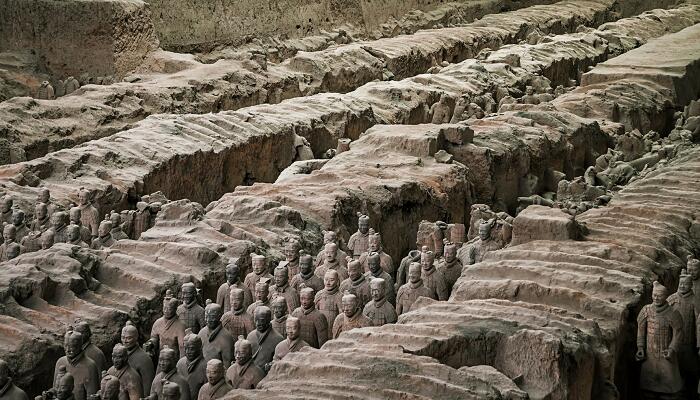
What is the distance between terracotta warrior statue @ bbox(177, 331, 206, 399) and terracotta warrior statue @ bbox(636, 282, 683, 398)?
274cm

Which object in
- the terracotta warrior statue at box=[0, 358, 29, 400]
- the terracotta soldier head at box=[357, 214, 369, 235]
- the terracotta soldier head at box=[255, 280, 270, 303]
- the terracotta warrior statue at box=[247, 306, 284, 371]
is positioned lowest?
the terracotta warrior statue at box=[0, 358, 29, 400]

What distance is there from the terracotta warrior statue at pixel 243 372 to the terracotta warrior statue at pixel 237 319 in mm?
1061

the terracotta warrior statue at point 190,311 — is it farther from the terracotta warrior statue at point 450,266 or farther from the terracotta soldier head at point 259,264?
the terracotta warrior statue at point 450,266

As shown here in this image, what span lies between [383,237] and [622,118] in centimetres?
565

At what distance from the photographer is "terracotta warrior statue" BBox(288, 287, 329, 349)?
7.72 m

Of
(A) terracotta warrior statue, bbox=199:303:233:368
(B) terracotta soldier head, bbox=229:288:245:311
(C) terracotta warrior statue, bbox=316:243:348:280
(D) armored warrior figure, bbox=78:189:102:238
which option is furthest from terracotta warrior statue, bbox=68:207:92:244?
(A) terracotta warrior statue, bbox=199:303:233:368

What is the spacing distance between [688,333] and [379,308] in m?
2.02

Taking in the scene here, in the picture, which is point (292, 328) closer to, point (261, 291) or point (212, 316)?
point (212, 316)

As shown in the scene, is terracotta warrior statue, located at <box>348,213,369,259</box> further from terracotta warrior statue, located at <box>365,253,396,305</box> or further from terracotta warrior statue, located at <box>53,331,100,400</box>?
terracotta warrior statue, located at <box>53,331,100,400</box>

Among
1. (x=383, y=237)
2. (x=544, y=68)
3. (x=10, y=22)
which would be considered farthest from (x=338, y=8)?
(x=383, y=237)

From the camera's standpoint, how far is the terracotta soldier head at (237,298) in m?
7.78

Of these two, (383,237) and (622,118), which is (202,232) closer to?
(383,237)

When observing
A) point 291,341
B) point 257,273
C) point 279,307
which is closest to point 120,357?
point 291,341

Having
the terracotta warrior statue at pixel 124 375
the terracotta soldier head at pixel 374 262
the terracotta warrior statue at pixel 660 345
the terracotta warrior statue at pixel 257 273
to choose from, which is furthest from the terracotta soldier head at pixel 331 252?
the terracotta warrior statue at pixel 660 345
